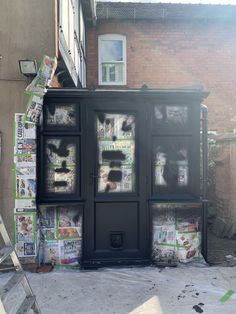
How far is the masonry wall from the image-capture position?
4.88 meters

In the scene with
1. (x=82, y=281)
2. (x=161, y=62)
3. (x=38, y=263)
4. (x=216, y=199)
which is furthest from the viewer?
(x=161, y=62)

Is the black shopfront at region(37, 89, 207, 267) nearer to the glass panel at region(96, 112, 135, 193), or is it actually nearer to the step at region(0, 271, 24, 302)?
the glass panel at region(96, 112, 135, 193)

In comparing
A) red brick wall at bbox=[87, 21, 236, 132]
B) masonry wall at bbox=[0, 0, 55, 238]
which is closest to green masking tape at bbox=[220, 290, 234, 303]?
masonry wall at bbox=[0, 0, 55, 238]

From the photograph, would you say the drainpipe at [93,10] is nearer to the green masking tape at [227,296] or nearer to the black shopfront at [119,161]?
the black shopfront at [119,161]

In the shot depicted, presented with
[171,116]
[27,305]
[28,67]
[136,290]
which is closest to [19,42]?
[28,67]

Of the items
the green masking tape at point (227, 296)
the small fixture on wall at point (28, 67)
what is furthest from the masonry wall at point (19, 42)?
the green masking tape at point (227, 296)

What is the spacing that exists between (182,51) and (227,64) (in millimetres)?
1384

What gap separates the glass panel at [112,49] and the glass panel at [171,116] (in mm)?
5937

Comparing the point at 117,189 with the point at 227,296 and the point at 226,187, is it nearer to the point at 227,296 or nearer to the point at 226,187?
the point at 227,296

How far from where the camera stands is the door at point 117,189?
17.3ft

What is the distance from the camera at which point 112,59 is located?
10.8 meters

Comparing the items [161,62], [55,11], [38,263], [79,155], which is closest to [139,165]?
[79,155]

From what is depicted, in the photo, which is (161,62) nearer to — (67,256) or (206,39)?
(206,39)

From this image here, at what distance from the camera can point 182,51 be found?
1084cm
